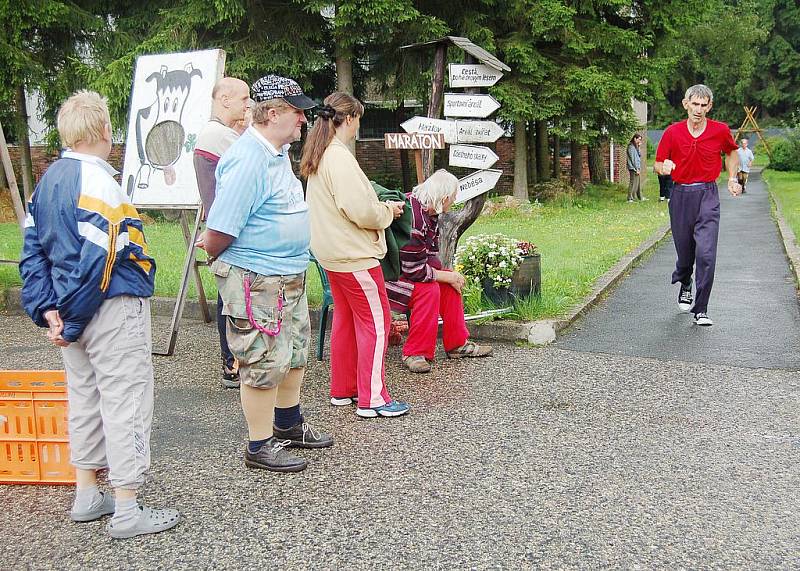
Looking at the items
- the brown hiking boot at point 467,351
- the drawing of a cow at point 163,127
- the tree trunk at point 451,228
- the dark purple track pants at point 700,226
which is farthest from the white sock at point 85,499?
the dark purple track pants at point 700,226

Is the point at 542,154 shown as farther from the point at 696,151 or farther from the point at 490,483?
the point at 490,483

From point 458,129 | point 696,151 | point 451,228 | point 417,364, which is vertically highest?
point 458,129

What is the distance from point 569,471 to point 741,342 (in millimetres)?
3313

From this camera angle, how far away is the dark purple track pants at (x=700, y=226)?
24.7ft

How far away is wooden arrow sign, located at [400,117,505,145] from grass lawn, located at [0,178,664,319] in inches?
58.5

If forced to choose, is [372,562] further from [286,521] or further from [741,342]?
[741,342]

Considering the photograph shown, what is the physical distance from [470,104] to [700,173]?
7.02 ft

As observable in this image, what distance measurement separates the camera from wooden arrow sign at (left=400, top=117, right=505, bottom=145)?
23.7 ft

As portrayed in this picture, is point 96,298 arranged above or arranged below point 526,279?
above

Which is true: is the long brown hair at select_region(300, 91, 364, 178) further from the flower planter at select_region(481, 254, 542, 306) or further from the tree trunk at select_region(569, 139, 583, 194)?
the tree trunk at select_region(569, 139, 583, 194)

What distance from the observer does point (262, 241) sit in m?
4.15

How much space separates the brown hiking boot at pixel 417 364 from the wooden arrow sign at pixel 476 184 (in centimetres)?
154

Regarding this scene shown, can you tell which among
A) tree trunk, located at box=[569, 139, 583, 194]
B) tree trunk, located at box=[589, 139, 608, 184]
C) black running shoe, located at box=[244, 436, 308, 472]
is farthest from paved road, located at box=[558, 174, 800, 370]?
tree trunk, located at box=[589, 139, 608, 184]

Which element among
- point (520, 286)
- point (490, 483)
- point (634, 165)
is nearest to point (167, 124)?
point (520, 286)
